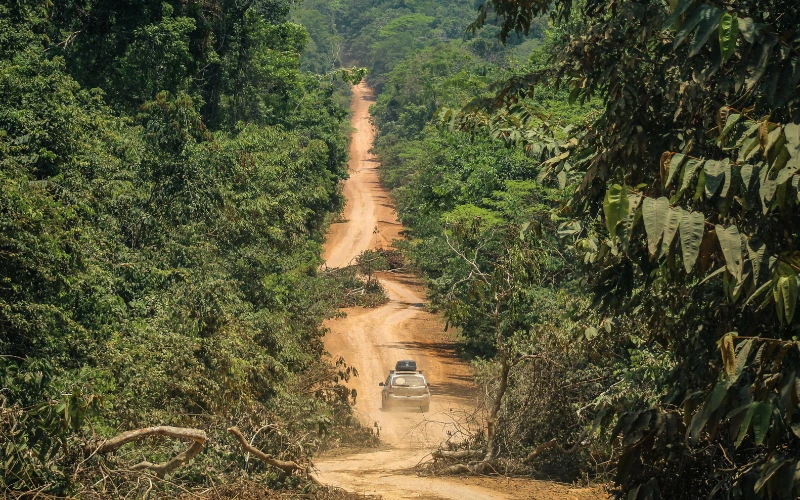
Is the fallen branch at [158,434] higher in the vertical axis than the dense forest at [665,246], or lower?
lower

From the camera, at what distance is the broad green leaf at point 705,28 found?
4.67m

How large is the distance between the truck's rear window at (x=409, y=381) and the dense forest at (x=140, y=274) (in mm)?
2402

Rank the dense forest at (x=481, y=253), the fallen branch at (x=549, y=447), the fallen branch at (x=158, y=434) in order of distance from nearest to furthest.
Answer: the dense forest at (x=481, y=253)
the fallen branch at (x=158, y=434)
the fallen branch at (x=549, y=447)

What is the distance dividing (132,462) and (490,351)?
21.5 meters

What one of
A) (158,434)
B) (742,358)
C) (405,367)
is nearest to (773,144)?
(742,358)

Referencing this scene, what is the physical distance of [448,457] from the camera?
14750mm

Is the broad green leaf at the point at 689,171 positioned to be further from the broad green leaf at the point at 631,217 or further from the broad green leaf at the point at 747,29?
the broad green leaf at the point at 747,29

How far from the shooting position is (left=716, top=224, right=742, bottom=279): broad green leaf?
13.7ft

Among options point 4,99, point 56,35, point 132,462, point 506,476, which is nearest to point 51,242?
point 132,462

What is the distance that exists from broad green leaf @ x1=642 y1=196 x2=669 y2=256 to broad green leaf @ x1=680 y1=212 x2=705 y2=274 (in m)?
0.10

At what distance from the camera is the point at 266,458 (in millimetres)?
11711

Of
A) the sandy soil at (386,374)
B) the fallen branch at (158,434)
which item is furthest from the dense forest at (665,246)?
the fallen branch at (158,434)

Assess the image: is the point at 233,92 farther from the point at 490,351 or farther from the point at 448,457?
the point at 448,457

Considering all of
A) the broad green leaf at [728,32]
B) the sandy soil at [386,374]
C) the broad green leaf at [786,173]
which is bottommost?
the sandy soil at [386,374]
